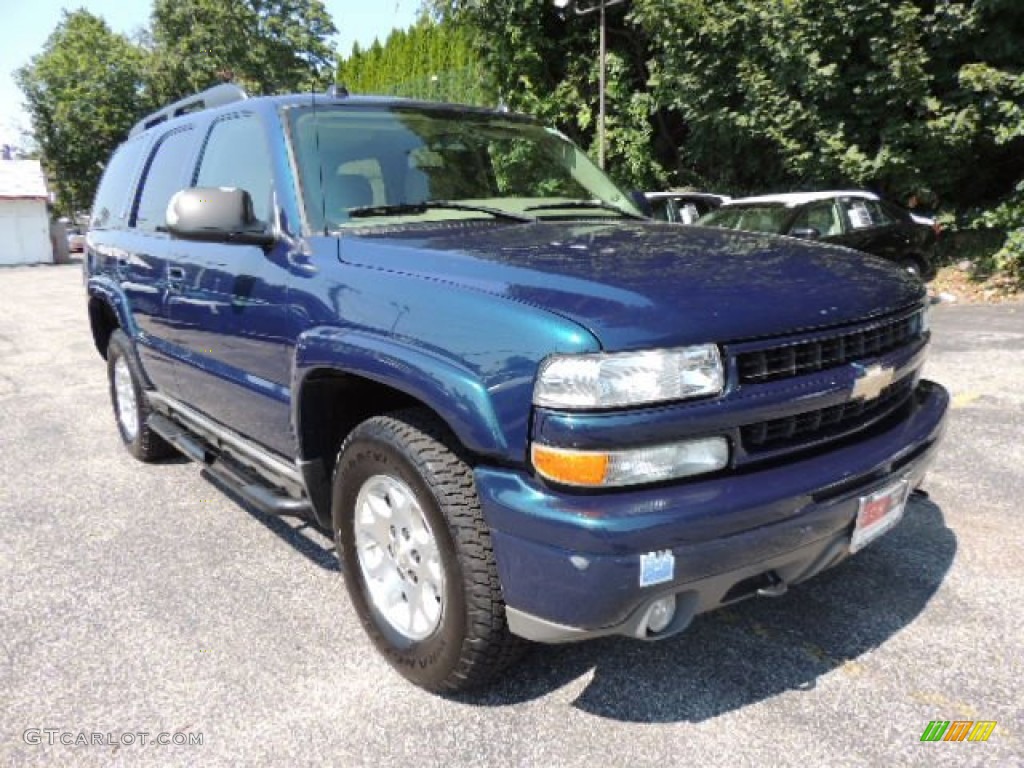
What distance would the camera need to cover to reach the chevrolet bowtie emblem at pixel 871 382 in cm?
233

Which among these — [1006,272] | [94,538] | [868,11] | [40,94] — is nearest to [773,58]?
[868,11]

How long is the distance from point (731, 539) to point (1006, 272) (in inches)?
470

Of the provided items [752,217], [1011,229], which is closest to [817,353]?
[752,217]

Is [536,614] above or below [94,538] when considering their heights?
above

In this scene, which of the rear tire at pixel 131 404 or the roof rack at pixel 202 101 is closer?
the roof rack at pixel 202 101

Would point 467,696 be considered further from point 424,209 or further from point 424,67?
point 424,67

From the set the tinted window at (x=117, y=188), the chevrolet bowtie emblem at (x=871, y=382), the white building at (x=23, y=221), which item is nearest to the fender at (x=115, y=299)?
the tinted window at (x=117, y=188)

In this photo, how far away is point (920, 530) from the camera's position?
142 inches

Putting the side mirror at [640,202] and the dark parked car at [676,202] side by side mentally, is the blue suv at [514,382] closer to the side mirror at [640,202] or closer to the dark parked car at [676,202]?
the side mirror at [640,202]

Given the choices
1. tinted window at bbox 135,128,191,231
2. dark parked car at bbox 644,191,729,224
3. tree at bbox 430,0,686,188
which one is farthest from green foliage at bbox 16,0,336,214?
tinted window at bbox 135,128,191,231

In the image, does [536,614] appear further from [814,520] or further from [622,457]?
[814,520]

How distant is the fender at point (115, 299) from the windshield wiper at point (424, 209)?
214cm

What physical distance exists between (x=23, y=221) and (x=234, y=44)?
1336cm

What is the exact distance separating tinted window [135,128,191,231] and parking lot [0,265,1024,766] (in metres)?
1.56
